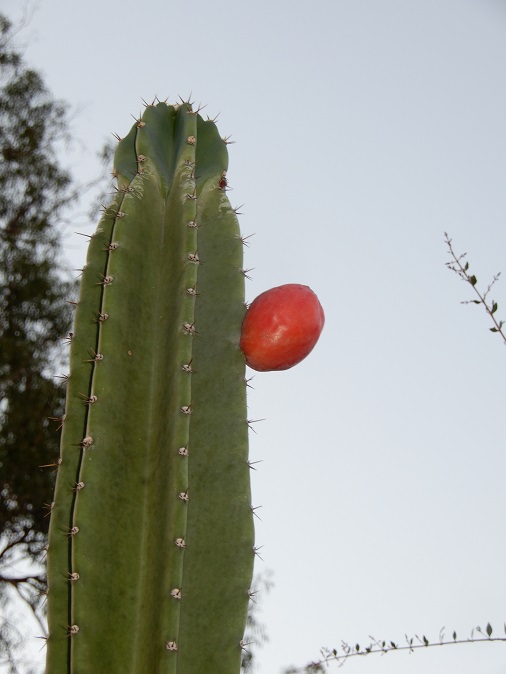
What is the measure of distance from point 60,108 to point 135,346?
8948 millimetres

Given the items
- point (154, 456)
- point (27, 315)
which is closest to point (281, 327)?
point (154, 456)

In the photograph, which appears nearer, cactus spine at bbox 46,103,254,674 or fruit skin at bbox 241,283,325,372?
cactus spine at bbox 46,103,254,674

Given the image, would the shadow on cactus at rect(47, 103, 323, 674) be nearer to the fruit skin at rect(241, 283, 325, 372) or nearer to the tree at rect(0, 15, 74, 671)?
the fruit skin at rect(241, 283, 325, 372)

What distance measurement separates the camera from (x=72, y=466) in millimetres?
1590

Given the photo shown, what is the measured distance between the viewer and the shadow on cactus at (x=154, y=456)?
1.44m

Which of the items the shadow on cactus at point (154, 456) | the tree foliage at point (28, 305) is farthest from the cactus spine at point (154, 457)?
the tree foliage at point (28, 305)

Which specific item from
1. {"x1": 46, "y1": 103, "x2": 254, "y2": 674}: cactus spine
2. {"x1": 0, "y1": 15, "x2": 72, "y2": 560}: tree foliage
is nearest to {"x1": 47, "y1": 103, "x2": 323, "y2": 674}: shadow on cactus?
{"x1": 46, "y1": 103, "x2": 254, "y2": 674}: cactus spine

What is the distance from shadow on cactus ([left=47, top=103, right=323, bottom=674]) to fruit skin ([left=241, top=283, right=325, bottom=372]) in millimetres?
16

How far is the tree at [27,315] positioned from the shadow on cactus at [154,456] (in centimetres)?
560

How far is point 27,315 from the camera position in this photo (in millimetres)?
8438

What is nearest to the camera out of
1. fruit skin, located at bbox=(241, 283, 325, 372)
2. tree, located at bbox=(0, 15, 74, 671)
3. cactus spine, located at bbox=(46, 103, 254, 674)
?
cactus spine, located at bbox=(46, 103, 254, 674)

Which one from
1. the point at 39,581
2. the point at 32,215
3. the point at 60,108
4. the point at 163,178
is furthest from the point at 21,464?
the point at 163,178

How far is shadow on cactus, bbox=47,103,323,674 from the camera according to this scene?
4.74 ft

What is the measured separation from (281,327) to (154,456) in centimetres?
39
